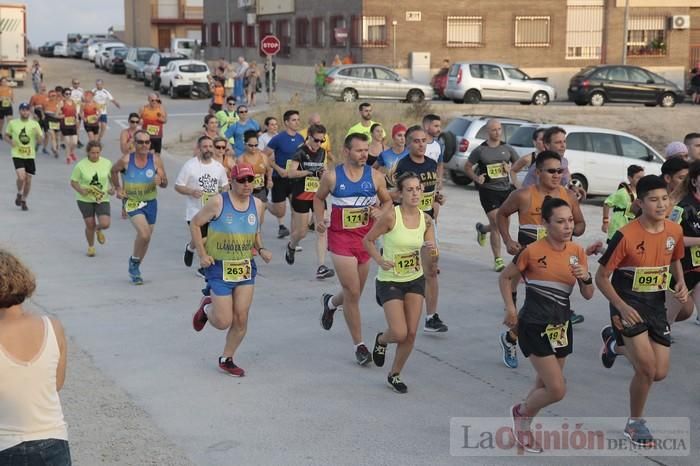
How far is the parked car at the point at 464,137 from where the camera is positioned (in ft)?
71.4

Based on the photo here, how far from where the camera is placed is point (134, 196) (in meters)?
12.6

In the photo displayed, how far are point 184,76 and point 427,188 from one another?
32430 mm

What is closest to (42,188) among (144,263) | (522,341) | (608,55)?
(144,263)

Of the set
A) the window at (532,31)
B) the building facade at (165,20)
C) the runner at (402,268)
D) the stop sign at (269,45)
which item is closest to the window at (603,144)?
the stop sign at (269,45)

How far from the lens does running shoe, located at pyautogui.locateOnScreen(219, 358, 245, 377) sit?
28.8ft

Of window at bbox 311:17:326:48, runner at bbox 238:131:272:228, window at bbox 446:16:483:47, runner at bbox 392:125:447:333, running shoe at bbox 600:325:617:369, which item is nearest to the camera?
running shoe at bbox 600:325:617:369

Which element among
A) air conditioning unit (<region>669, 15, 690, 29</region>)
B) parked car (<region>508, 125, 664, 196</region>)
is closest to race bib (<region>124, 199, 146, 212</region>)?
parked car (<region>508, 125, 664, 196</region>)

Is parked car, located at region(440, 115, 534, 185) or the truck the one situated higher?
the truck

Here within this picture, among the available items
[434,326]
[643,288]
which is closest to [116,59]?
[434,326]

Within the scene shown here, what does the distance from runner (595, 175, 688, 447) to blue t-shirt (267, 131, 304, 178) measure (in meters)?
7.92

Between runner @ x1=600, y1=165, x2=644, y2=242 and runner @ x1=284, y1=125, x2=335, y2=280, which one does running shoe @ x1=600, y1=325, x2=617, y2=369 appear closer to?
runner @ x1=600, y1=165, x2=644, y2=242

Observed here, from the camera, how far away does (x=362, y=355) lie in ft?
29.5

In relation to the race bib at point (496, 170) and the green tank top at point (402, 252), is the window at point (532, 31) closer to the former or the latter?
the race bib at point (496, 170)

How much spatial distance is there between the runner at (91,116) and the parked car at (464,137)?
872 cm
